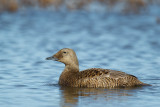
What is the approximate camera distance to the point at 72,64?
9.78 meters

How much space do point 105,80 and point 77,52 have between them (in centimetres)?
539

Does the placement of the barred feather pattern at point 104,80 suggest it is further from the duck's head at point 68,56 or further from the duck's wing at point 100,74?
the duck's head at point 68,56

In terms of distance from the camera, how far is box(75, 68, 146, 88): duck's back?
9.20 m

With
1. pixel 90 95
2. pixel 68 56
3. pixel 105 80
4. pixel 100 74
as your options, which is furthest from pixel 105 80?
pixel 68 56

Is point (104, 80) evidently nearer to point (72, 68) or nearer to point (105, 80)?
point (105, 80)

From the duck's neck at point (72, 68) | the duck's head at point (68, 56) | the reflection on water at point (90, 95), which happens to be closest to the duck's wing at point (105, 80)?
the reflection on water at point (90, 95)

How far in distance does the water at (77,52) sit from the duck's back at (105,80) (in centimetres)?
23

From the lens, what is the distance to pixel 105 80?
9.18 metres

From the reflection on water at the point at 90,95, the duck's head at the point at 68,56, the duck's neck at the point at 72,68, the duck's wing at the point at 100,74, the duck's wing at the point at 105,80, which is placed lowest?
the reflection on water at the point at 90,95

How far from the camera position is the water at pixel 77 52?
8109mm

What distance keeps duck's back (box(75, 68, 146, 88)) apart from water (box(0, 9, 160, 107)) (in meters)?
0.23

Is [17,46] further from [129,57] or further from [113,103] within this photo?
[113,103]

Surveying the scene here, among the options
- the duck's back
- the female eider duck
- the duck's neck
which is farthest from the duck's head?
the duck's back

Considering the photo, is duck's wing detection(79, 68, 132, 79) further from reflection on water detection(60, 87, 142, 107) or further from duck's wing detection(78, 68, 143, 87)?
reflection on water detection(60, 87, 142, 107)
